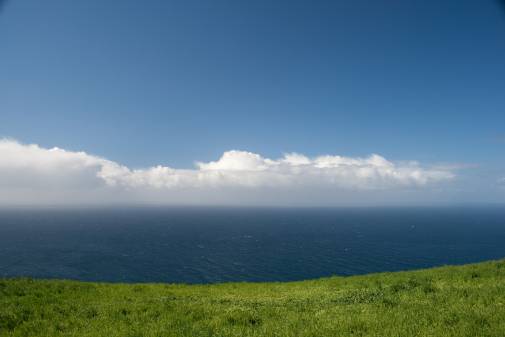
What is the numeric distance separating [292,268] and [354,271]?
20210mm

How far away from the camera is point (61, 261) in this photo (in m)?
106

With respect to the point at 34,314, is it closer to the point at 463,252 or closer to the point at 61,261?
the point at 61,261

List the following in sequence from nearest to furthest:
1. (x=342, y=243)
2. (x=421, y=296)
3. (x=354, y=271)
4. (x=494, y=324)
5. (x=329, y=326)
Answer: (x=494, y=324)
(x=329, y=326)
(x=421, y=296)
(x=354, y=271)
(x=342, y=243)

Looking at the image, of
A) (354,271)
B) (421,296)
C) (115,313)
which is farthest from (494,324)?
(354,271)

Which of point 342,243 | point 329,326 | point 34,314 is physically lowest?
point 342,243

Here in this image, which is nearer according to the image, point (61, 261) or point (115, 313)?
point (115, 313)

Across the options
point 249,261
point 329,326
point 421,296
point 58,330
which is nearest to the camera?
point 329,326

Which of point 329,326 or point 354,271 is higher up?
point 329,326

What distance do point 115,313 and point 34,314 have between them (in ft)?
12.4

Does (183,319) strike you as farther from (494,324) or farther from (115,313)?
(494,324)

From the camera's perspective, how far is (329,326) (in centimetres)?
986

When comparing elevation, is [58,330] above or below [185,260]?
above

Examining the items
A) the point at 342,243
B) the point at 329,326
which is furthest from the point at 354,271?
the point at 329,326

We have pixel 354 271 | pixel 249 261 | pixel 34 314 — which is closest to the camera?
pixel 34 314
